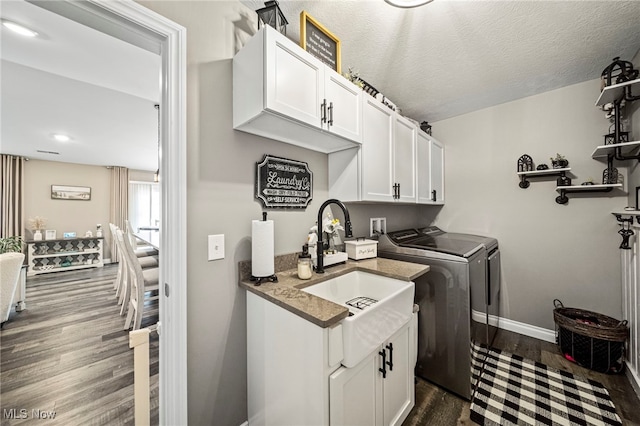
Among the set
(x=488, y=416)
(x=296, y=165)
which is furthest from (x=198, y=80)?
(x=488, y=416)

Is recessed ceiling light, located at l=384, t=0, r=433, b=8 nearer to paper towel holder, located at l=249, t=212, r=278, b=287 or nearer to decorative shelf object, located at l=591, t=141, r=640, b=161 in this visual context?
paper towel holder, located at l=249, t=212, r=278, b=287

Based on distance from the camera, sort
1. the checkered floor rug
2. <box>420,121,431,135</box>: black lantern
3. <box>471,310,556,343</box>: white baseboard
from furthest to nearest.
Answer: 1. <box>420,121,431,135</box>: black lantern
2. <box>471,310,556,343</box>: white baseboard
3. the checkered floor rug

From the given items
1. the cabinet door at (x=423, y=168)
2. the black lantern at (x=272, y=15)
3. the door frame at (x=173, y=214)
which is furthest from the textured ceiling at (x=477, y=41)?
the door frame at (x=173, y=214)

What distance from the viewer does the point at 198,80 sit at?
45.4 inches

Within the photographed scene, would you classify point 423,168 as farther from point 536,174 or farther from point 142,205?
point 142,205

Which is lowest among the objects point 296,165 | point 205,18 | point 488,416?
point 488,416

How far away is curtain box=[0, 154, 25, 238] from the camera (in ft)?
15.3

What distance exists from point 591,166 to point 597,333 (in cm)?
142

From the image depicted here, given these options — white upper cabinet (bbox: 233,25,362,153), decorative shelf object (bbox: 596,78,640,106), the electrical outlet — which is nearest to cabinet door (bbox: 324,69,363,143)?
white upper cabinet (bbox: 233,25,362,153)

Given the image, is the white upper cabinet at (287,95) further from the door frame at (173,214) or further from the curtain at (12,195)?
the curtain at (12,195)

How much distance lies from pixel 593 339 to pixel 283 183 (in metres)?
2.66

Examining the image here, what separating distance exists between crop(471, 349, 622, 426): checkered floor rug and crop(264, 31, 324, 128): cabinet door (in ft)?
6.80

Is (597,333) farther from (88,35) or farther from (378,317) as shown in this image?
(88,35)

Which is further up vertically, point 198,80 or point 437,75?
point 437,75
